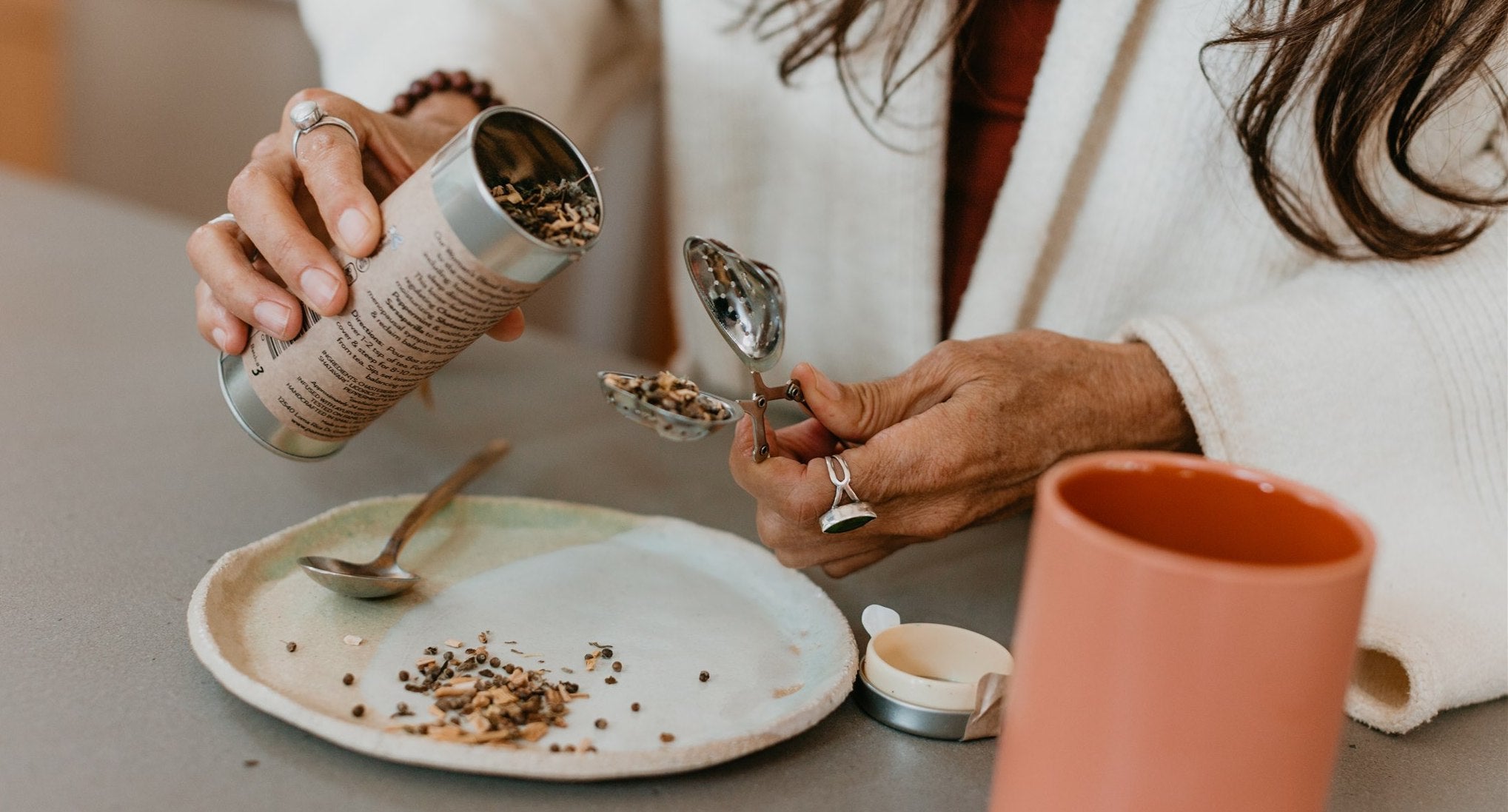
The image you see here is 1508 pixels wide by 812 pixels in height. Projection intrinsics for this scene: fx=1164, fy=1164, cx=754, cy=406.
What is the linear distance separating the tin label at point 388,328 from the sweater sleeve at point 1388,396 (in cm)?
46

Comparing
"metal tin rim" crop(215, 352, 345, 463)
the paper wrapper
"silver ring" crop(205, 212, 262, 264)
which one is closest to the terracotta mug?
the paper wrapper

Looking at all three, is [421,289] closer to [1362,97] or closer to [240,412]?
[240,412]

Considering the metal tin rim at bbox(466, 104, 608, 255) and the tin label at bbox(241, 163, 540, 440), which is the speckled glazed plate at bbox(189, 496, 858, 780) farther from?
the metal tin rim at bbox(466, 104, 608, 255)

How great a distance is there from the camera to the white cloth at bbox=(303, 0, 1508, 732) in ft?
2.54

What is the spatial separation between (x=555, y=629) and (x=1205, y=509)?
14.9 inches

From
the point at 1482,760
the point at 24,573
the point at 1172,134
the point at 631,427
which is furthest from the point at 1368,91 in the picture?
the point at 24,573

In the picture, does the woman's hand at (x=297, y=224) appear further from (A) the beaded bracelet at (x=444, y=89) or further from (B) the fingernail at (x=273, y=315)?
(A) the beaded bracelet at (x=444, y=89)

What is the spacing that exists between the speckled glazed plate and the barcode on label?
0.39 ft

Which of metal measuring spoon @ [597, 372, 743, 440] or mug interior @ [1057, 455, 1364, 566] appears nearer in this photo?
mug interior @ [1057, 455, 1364, 566]

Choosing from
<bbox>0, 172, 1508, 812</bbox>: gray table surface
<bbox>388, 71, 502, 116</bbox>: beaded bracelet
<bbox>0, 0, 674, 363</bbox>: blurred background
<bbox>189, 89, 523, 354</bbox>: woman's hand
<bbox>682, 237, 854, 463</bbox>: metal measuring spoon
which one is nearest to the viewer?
<bbox>0, 172, 1508, 812</bbox>: gray table surface

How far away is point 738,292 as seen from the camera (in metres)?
0.75

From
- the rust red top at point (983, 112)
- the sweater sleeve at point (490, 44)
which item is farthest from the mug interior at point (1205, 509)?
the sweater sleeve at point (490, 44)

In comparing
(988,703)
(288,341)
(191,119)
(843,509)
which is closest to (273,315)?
(288,341)

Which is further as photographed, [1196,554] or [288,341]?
[288,341]
